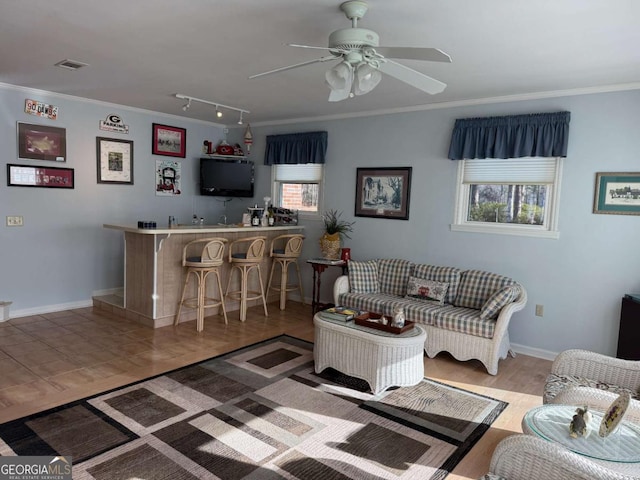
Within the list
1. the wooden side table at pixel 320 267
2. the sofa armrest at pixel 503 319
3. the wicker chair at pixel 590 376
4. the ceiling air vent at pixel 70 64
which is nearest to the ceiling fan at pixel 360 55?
the wicker chair at pixel 590 376

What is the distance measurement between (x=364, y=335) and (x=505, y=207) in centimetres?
228

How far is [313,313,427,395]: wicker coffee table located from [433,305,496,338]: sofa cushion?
0.62 metres

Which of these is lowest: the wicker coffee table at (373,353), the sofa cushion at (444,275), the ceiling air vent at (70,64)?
the wicker coffee table at (373,353)

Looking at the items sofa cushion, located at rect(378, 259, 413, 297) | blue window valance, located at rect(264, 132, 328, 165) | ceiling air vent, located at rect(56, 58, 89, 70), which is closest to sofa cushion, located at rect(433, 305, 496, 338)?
sofa cushion, located at rect(378, 259, 413, 297)

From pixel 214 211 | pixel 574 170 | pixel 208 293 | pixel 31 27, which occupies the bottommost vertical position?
pixel 208 293

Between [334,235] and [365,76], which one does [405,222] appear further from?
[365,76]

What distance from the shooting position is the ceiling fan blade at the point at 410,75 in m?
2.63

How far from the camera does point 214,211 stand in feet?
23.3

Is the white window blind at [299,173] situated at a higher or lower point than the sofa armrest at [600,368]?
higher

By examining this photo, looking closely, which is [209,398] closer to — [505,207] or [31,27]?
[31,27]

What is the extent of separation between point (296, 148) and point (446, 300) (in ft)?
9.80

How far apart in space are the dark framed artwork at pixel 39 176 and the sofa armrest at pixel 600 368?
5414 millimetres

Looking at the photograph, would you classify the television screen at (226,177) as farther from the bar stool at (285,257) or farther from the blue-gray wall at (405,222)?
the bar stool at (285,257)

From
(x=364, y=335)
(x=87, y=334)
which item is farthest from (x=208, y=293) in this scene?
(x=364, y=335)
